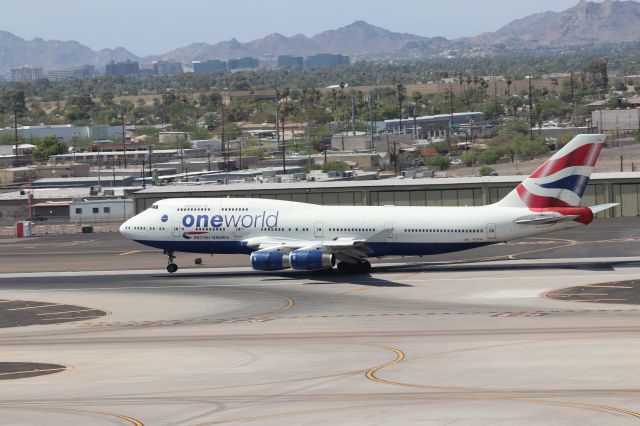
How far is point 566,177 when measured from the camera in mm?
71062

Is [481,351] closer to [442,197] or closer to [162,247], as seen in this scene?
[162,247]

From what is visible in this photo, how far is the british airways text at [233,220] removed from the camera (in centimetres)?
7469

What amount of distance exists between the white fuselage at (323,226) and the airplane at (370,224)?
6cm

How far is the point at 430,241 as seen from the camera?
7225 centimetres

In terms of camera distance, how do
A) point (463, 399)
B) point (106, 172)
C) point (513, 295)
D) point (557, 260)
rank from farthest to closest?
1. point (106, 172)
2. point (557, 260)
3. point (513, 295)
4. point (463, 399)

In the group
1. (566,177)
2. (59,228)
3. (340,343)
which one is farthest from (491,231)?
(59,228)

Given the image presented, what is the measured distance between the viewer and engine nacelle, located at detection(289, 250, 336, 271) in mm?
70562

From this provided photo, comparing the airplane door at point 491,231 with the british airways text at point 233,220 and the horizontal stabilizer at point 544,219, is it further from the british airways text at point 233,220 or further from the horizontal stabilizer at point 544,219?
the british airways text at point 233,220

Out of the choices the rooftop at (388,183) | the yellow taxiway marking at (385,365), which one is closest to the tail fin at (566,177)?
the yellow taxiway marking at (385,365)

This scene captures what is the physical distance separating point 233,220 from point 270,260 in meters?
5.10

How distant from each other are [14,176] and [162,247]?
107 metres

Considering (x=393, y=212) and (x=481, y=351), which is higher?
(x=393, y=212)

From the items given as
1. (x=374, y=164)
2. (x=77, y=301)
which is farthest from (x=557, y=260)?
(x=374, y=164)

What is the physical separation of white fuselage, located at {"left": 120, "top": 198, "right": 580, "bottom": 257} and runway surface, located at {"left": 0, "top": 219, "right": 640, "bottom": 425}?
7.05 ft
